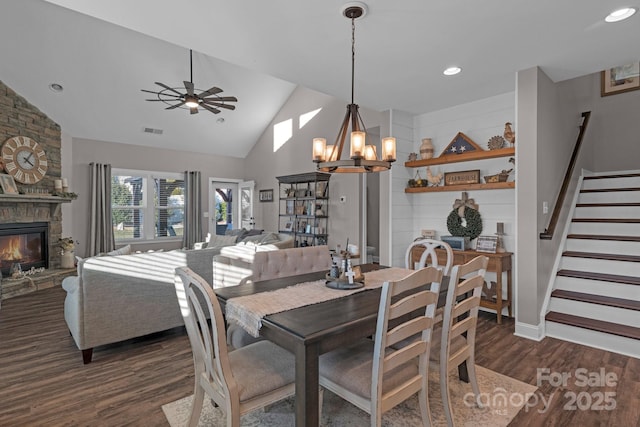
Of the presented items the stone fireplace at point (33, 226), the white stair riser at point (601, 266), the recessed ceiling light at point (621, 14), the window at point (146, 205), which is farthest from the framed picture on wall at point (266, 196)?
the recessed ceiling light at point (621, 14)

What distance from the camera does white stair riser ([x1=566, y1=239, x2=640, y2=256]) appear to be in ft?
11.9

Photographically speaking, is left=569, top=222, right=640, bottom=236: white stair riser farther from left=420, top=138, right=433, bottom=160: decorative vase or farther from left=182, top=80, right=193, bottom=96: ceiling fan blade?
left=182, top=80, right=193, bottom=96: ceiling fan blade

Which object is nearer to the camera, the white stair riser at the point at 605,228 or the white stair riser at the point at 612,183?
the white stair riser at the point at 605,228

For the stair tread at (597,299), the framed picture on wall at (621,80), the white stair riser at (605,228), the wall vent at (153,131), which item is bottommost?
the stair tread at (597,299)

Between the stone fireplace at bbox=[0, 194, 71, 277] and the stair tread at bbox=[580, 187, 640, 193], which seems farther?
the stone fireplace at bbox=[0, 194, 71, 277]

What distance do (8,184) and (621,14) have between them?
25.0ft

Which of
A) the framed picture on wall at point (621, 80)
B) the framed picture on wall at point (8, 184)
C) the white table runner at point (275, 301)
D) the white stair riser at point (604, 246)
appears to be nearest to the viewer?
the white table runner at point (275, 301)

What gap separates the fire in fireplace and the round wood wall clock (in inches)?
30.6

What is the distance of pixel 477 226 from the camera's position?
165 inches

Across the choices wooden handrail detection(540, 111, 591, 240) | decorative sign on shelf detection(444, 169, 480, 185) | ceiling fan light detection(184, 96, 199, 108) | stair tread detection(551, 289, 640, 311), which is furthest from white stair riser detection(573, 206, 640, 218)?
ceiling fan light detection(184, 96, 199, 108)

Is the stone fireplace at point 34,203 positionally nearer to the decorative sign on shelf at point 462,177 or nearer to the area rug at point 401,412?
the area rug at point 401,412

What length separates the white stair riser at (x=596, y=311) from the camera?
307cm

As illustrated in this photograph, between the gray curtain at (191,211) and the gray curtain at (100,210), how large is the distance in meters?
1.54

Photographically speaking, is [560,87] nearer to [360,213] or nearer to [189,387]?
[360,213]
